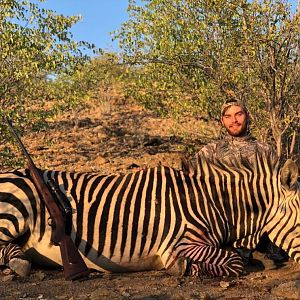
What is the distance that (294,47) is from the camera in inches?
248

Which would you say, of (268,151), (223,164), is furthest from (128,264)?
(268,151)

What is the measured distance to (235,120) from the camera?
392 centimetres

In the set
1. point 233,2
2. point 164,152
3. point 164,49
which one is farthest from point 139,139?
point 233,2

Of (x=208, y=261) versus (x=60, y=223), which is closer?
(x=208, y=261)

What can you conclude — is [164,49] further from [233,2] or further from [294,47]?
[294,47]

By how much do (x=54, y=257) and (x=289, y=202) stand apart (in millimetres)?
1706

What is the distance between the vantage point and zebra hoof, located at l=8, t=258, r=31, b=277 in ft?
10.3

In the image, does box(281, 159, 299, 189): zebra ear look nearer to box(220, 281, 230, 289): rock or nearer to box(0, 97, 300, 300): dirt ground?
box(0, 97, 300, 300): dirt ground

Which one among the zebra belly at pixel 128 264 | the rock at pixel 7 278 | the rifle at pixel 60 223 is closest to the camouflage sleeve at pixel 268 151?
the zebra belly at pixel 128 264

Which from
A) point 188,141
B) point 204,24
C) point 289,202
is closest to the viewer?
point 289,202

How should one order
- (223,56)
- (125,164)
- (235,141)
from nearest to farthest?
(235,141) < (223,56) < (125,164)

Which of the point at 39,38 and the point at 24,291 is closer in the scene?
the point at 24,291

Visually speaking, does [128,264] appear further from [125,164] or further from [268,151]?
[125,164]

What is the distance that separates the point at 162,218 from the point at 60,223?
716 millimetres
